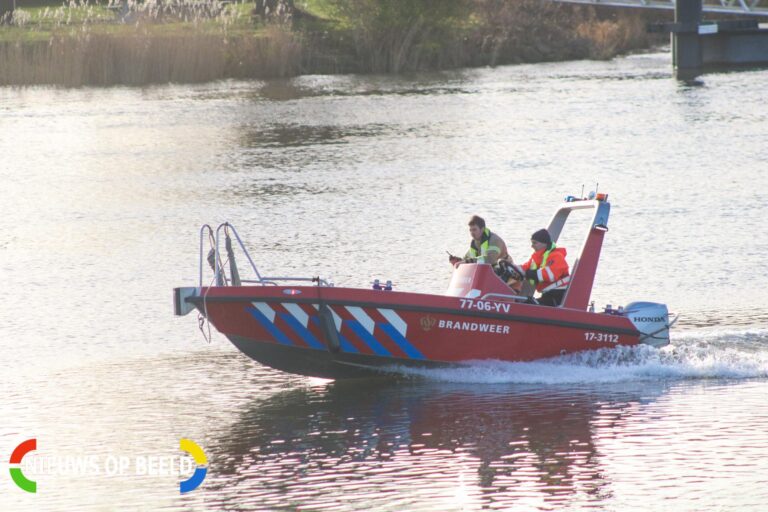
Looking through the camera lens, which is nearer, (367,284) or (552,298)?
(552,298)

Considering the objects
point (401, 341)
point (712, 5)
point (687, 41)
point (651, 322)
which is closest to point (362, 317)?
point (401, 341)

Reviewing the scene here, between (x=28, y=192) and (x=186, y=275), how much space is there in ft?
32.5

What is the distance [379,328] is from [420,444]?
1.67m

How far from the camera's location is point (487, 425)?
11.5 metres

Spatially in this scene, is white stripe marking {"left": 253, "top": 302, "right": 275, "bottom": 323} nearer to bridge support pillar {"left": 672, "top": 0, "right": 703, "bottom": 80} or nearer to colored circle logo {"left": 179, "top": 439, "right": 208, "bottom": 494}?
colored circle logo {"left": 179, "top": 439, "right": 208, "bottom": 494}

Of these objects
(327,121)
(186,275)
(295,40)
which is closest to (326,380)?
(186,275)

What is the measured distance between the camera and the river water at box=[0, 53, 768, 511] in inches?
408

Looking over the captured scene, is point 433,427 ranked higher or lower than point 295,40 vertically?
lower

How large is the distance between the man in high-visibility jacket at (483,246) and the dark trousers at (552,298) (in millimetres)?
531

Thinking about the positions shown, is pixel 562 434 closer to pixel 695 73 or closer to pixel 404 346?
pixel 404 346

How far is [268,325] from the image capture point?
40.8 feet

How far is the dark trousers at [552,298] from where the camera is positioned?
1339 centimetres

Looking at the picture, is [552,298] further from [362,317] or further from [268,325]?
[268,325]

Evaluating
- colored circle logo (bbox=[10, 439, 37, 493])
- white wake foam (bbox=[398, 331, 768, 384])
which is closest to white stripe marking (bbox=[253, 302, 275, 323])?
white wake foam (bbox=[398, 331, 768, 384])
